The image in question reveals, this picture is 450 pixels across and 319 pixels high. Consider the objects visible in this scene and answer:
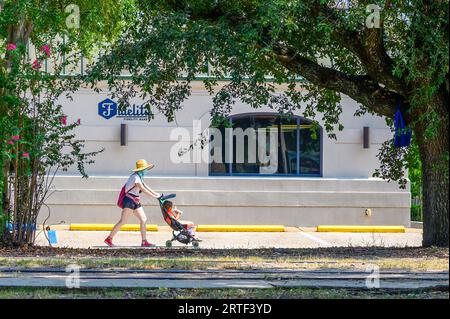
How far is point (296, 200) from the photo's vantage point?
25328 millimetres

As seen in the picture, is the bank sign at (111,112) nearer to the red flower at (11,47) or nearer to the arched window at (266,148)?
the arched window at (266,148)

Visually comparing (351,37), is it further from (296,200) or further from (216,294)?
(296,200)

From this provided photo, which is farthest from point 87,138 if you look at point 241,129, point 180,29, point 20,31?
point 180,29

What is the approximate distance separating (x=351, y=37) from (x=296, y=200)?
10.8 m

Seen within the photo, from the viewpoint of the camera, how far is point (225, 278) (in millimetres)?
10750

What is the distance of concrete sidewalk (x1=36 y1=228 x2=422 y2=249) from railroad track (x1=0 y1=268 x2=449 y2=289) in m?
9.44

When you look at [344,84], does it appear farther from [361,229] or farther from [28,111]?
[361,229]

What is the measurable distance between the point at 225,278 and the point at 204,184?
14495mm

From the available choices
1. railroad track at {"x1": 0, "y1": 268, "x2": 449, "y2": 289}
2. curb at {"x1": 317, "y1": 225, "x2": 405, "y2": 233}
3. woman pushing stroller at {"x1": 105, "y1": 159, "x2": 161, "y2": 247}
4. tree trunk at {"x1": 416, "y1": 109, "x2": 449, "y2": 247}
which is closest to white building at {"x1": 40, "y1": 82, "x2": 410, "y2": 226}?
curb at {"x1": 317, "y1": 225, "x2": 405, "y2": 233}

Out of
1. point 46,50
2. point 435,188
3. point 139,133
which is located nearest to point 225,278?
point 435,188

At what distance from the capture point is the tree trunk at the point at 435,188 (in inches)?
585

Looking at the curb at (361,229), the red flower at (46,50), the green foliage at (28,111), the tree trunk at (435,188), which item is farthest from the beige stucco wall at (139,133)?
the tree trunk at (435,188)
